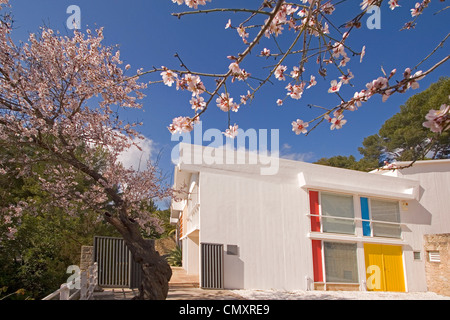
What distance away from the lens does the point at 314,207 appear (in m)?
14.8

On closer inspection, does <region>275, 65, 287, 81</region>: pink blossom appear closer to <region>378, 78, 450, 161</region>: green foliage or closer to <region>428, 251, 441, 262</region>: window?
<region>428, 251, 441, 262</region>: window

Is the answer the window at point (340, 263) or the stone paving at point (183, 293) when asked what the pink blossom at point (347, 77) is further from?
the window at point (340, 263)

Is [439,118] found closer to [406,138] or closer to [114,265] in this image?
[114,265]

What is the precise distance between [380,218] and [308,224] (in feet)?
12.6

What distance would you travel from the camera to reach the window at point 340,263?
46.9 ft

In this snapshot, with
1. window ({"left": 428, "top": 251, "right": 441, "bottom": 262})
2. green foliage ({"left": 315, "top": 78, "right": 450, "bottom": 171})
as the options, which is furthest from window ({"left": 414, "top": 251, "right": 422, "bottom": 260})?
green foliage ({"left": 315, "top": 78, "right": 450, "bottom": 171})

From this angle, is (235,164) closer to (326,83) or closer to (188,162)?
(188,162)

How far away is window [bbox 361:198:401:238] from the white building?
0.04 meters

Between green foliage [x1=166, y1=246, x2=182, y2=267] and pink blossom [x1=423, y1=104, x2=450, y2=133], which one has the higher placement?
pink blossom [x1=423, y1=104, x2=450, y2=133]

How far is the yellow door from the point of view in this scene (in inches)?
595

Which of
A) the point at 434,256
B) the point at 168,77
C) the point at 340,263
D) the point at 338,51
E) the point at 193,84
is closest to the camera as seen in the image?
the point at 193,84

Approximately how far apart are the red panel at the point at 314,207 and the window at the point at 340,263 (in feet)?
2.57

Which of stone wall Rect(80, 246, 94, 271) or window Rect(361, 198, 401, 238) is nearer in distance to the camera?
stone wall Rect(80, 246, 94, 271)

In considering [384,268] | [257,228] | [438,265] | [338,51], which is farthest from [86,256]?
[438,265]
